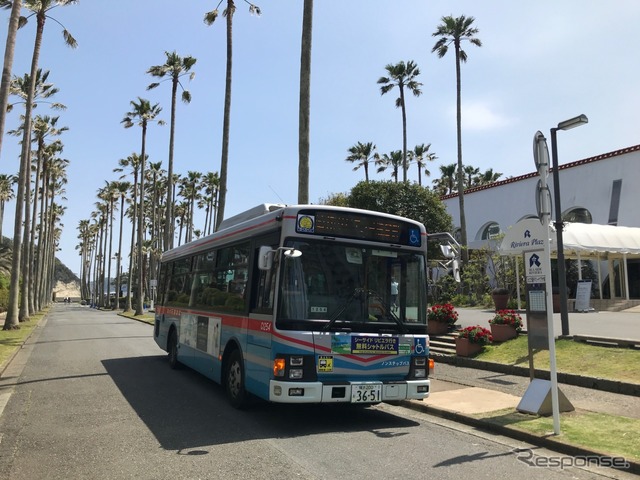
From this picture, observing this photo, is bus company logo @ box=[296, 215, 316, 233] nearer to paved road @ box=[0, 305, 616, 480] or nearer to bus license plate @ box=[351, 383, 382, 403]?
bus license plate @ box=[351, 383, 382, 403]

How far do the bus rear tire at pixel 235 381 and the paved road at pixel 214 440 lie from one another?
0.19 meters

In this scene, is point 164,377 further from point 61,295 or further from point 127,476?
point 61,295

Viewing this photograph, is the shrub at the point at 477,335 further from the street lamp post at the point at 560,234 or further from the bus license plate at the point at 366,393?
the bus license plate at the point at 366,393

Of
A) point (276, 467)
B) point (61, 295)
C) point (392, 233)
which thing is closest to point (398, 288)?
point (392, 233)

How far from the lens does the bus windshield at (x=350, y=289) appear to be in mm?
6906

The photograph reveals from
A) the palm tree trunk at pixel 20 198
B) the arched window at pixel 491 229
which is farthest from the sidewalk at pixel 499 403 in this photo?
the arched window at pixel 491 229

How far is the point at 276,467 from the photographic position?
17.3 ft

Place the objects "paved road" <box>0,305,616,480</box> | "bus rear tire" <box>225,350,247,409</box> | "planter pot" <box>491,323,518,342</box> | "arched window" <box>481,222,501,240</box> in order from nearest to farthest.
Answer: "paved road" <box>0,305,616,480</box> → "bus rear tire" <box>225,350,247,409</box> → "planter pot" <box>491,323,518,342</box> → "arched window" <box>481,222,501,240</box>

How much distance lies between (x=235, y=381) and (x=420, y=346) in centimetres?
306

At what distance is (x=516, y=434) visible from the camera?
6.74 metres

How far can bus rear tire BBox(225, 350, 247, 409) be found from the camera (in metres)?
7.86

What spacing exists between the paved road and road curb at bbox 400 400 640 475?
0.18 metres

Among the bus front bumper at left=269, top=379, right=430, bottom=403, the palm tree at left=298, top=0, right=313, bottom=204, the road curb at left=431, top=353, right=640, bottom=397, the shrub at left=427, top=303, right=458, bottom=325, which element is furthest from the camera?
the shrub at left=427, top=303, right=458, bottom=325

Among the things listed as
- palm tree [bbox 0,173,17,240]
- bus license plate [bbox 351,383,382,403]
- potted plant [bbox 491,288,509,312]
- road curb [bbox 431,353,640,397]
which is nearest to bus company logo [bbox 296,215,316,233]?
bus license plate [bbox 351,383,382,403]
